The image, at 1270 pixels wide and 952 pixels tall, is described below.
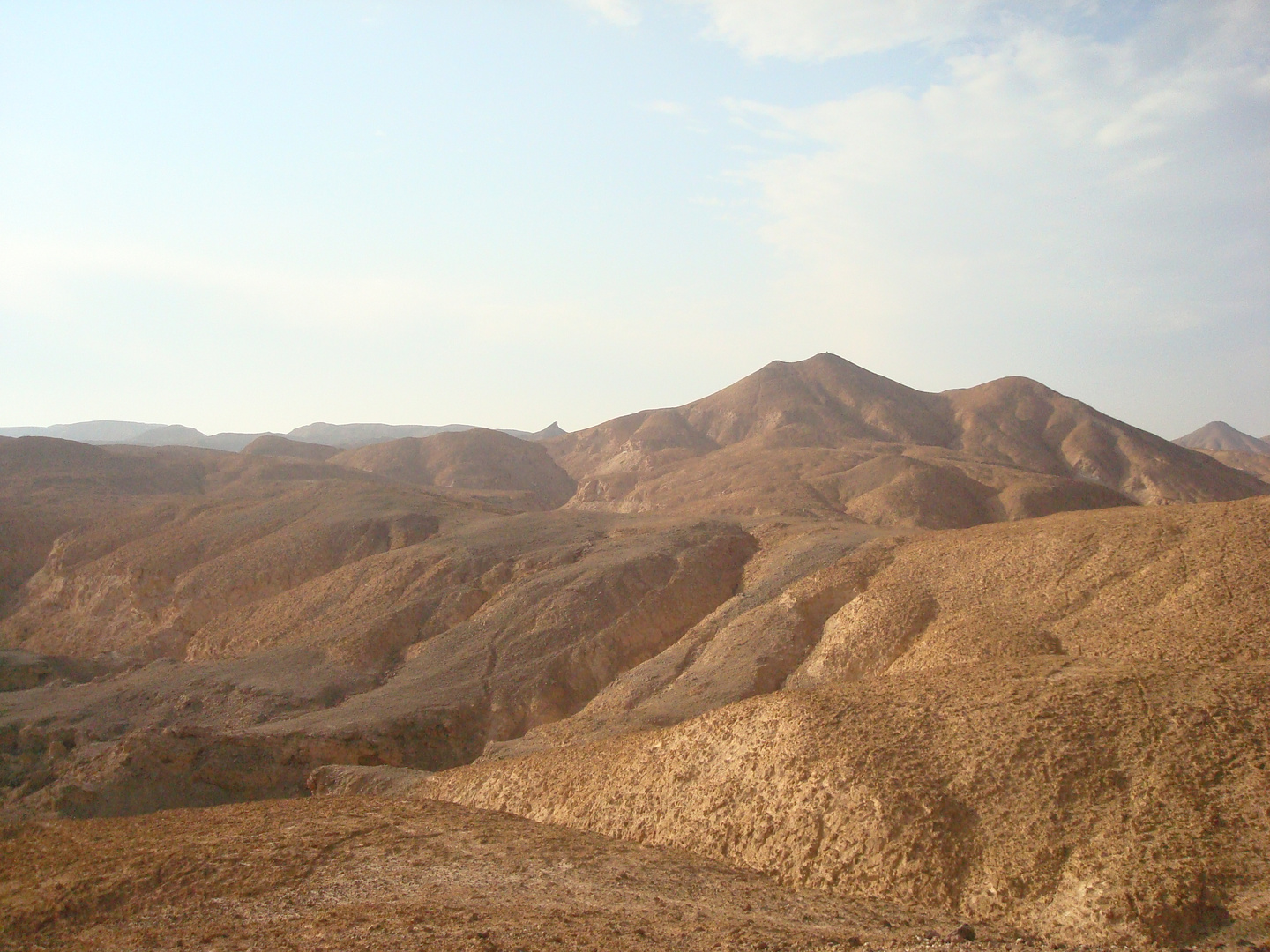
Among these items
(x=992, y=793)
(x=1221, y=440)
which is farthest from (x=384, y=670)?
(x=1221, y=440)

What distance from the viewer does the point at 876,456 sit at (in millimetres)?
65250

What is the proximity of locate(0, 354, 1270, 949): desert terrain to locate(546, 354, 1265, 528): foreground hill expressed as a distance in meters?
21.8

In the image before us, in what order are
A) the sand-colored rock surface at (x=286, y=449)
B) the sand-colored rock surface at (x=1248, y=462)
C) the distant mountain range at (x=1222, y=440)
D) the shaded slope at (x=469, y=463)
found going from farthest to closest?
the distant mountain range at (x=1222, y=440) < the sand-colored rock surface at (x=1248, y=462) < the shaded slope at (x=469, y=463) < the sand-colored rock surface at (x=286, y=449)

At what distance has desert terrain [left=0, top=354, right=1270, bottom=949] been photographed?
9.98m

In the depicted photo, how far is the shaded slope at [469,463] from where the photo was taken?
8831cm

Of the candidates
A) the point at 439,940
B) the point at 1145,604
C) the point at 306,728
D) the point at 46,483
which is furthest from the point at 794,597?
the point at 46,483

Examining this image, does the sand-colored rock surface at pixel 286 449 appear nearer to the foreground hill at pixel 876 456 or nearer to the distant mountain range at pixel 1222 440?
the foreground hill at pixel 876 456

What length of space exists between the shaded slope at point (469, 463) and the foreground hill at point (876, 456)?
298cm

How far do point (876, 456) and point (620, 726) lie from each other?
159 ft

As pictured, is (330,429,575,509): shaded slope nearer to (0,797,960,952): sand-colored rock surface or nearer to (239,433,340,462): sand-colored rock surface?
(239,433,340,462): sand-colored rock surface

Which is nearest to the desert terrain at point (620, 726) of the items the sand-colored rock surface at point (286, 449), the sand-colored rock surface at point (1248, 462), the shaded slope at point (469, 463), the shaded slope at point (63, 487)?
the shaded slope at point (63, 487)

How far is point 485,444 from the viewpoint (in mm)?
95312

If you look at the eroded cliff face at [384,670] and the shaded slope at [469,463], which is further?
the shaded slope at [469,463]

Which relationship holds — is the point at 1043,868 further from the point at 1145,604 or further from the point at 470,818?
the point at 1145,604
